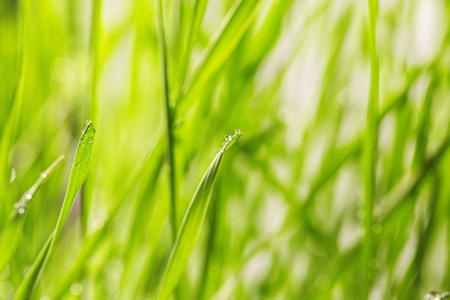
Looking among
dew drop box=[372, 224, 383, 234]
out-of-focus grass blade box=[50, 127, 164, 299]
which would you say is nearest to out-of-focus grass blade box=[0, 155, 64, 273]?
out-of-focus grass blade box=[50, 127, 164, 299]

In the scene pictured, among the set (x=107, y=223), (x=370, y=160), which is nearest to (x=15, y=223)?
(x=107, y=223)

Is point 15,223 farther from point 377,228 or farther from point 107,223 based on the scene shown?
point 377,228

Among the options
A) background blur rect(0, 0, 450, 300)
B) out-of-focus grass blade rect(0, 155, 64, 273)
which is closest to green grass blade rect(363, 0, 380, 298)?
background blur rect(0, 0, 450, 300)

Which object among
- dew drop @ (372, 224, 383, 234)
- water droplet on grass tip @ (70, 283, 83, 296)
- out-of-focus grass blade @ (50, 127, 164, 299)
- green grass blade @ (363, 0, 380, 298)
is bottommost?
dew drop @ (372, 224, 383, 234)

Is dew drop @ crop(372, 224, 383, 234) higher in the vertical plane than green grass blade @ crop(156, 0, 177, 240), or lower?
lower

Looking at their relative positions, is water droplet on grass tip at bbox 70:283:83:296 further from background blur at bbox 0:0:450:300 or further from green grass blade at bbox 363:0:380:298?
green grass blade at bbox 363:0:380:298

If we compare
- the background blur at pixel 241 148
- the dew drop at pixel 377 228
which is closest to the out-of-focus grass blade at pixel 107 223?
the background blur at pixel 241 148

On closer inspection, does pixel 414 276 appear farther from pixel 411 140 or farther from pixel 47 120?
pixel 47 120
